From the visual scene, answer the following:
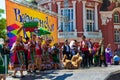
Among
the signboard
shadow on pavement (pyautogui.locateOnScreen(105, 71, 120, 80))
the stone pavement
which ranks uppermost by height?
the signboard

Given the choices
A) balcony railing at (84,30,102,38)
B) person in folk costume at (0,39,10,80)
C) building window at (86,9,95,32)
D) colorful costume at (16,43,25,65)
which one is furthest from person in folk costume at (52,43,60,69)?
building window at (86,9,95,32)

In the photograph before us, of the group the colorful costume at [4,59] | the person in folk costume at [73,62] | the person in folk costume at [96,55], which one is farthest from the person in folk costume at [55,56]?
the colorful costume at [4,59]

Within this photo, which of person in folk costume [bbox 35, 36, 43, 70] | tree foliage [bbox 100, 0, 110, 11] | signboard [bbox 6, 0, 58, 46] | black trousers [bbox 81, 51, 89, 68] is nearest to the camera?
person in folk costume [bbox 35, 36, 43, 70]

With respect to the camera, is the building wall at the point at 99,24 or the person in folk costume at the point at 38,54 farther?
the building wall at the point at 99,24

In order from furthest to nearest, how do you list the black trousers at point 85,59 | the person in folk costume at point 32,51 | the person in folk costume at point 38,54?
the black trousers at point 85,59 → the person in folk costume at point 38,54 → the person in folk costume at point 32,51

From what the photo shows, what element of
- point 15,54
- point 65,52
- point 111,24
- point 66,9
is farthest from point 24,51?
point 111,24

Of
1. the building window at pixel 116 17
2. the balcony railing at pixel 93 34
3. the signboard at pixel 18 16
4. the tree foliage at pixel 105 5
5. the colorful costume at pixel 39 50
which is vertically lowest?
the colorful costume at pixel 39 50

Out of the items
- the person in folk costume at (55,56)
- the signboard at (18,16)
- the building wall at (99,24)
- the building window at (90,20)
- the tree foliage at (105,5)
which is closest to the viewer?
the person in folk costume at (55,56)

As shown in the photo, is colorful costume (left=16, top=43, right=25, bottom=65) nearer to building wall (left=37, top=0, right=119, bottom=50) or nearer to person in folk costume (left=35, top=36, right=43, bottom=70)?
person in folk costume (left=35, top=36, right=43, bottom=70)

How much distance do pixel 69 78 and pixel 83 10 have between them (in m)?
31.1

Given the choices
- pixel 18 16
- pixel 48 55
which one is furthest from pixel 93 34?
pixel 48 55

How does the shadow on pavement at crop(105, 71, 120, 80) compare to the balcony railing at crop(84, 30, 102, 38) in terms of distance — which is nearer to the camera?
the shadow on pavement at crop(105, 71, 120, 80)

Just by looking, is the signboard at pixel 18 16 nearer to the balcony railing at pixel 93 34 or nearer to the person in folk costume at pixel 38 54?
the person in folk costume at pixel 38 54

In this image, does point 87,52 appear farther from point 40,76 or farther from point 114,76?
point 40,76
